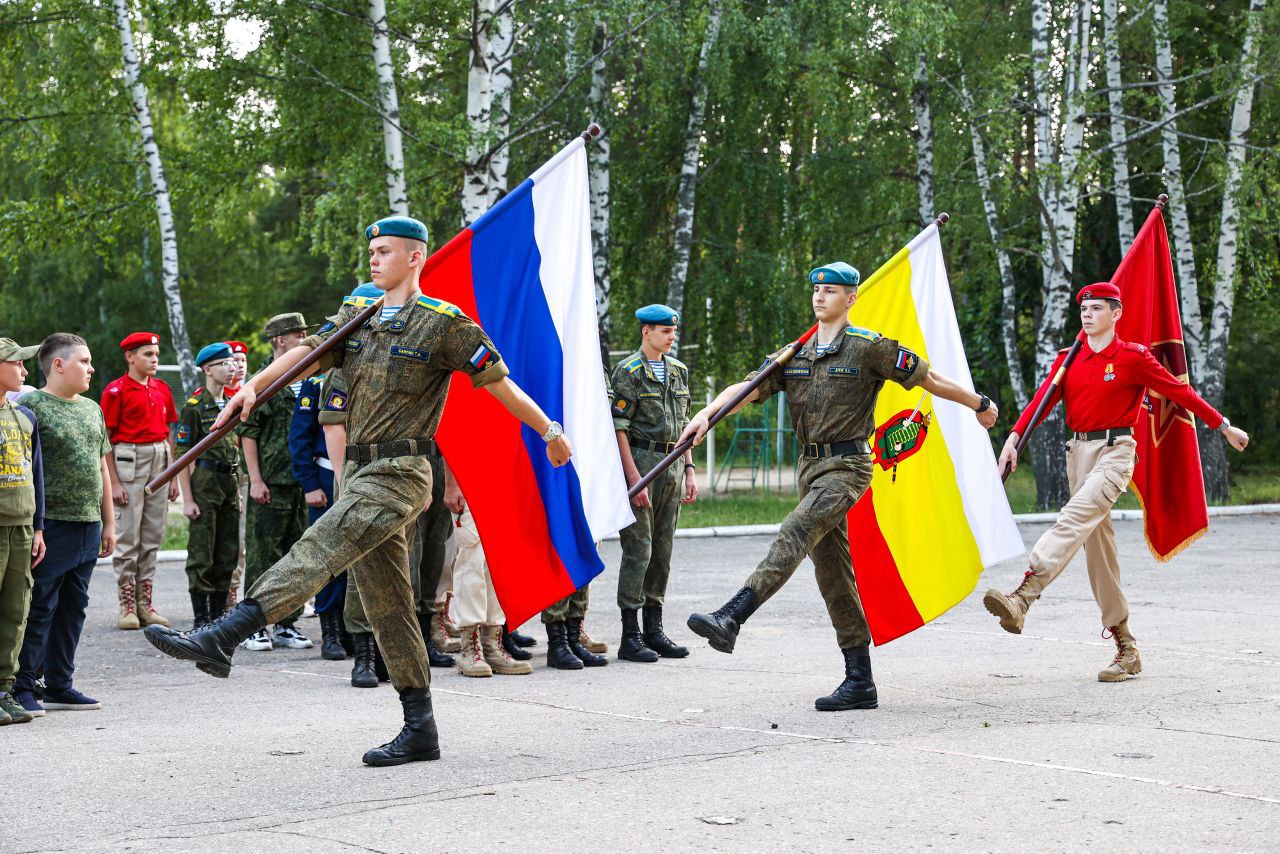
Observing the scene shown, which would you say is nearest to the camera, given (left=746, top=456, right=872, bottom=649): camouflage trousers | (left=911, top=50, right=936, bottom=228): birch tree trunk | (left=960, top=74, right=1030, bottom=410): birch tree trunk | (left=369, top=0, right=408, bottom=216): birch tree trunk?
(left=746, top=456, right=872, bottom=649): camouflage trousers

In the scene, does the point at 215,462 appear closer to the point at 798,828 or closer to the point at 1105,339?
the point at 1105,339

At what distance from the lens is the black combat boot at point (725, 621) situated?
6.71 meters

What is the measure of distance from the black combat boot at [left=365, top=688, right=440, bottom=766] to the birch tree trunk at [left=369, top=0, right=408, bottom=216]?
39.2 ft

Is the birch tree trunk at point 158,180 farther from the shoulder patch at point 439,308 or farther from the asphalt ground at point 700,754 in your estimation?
the shoulder patch at point 439,308

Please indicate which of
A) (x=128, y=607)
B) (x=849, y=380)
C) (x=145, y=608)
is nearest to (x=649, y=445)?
(x=849, y=380)

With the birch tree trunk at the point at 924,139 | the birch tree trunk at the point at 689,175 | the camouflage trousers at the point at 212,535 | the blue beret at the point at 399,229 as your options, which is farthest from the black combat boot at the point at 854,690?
the birch tree trunk at the point at 924,139

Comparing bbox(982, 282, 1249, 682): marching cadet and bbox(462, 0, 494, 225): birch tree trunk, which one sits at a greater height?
bbox(462, 0, 494, 225): birch tree trunk

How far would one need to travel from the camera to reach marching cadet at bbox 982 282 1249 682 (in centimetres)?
814

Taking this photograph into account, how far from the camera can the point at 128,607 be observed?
10820mm

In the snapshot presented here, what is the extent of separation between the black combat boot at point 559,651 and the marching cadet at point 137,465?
10.6ft

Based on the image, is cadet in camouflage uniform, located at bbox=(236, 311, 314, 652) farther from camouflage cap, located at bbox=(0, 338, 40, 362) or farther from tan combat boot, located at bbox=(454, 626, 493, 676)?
camouflage cap, located at bbox=(0, 338, 40, 362)

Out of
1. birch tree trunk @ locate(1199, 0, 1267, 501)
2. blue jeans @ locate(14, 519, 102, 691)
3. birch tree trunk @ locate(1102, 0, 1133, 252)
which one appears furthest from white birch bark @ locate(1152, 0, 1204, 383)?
blue jeans @ locate(14, 519, 102, 691)

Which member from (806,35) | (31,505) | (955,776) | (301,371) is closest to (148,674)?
(31,505)

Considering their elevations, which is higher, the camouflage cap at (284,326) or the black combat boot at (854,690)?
the camouflage cap at (284,326)
